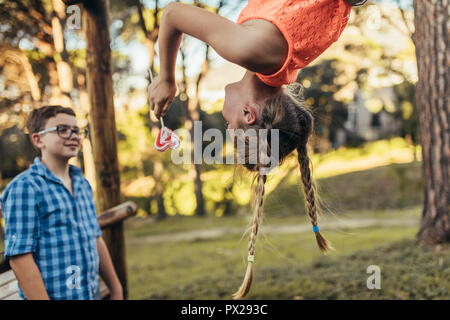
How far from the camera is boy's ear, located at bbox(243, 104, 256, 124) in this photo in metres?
1.31

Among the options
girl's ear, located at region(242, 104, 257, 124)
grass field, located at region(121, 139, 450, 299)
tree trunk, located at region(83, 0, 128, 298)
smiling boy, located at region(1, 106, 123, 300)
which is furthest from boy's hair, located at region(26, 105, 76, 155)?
girl's ear, located at region(242, 104, 257, 124)

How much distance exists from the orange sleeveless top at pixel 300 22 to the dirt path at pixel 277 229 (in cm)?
687

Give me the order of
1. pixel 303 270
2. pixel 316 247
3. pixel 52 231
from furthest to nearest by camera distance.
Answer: pixel 316 247, pixel 303 270, pixel 52 231

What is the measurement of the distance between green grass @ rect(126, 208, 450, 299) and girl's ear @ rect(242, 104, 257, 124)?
2.08ft

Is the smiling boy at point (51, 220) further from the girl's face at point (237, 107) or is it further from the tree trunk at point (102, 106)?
the girl's face at point (237, 107)

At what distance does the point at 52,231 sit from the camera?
201 centimetres

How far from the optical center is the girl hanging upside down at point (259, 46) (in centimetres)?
108

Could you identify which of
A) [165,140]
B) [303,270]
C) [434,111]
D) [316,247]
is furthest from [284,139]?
[316,247]

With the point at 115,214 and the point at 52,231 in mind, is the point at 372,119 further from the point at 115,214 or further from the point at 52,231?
the point at 52,231

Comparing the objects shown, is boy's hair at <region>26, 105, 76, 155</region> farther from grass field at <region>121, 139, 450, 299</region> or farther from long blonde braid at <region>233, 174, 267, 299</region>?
long blonde braid at <region>233, 174, 267, 299</region>

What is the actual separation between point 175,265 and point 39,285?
183 inches

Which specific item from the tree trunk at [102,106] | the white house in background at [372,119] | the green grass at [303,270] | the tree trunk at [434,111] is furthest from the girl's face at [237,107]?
the white house in background at [372,119]

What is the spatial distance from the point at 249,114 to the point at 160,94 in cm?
30
